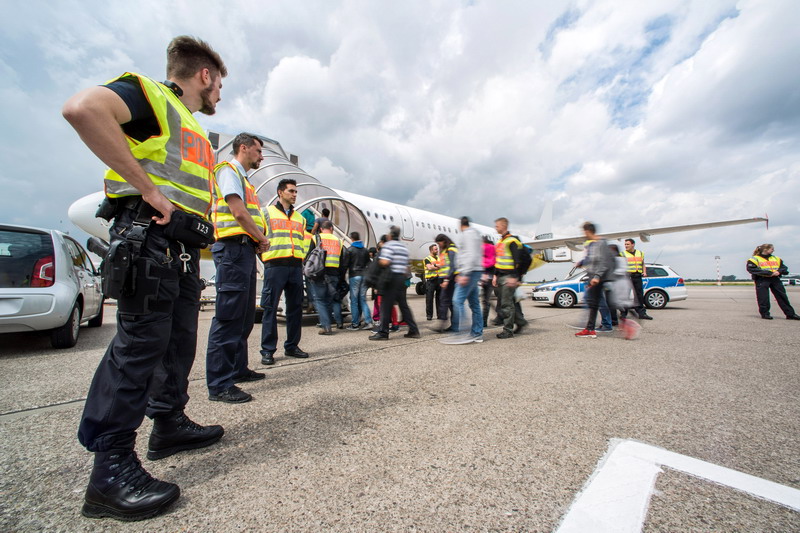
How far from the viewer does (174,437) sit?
1702 millimetres

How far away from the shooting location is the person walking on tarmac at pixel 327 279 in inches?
207

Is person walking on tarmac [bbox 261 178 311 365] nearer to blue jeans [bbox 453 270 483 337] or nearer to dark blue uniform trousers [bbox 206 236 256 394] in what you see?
dark blue uniform trousers [bbox 206 236 256 394]

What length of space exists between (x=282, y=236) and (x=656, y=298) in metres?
11.1

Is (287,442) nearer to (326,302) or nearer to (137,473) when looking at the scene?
(137,473)

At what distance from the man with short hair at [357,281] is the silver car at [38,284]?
3349mm

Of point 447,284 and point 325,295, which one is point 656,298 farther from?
point 325,295

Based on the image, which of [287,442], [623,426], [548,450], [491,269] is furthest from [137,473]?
[491,269]

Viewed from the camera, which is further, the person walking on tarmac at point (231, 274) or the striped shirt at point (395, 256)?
the striped shirt at point (395, 256)

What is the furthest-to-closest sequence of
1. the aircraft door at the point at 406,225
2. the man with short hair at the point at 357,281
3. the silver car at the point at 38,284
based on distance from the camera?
the aircraft door at the point at 406,225 < the man with short hair at the point at 357,281 < the silver car at the point at 38,284

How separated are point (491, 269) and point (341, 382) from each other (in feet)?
12.3

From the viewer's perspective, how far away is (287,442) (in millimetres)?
1789

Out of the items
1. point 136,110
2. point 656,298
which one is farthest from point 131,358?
point 656,298

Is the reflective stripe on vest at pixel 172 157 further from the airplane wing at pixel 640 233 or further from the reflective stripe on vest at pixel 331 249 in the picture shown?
the airplane wing at pixel 640 233

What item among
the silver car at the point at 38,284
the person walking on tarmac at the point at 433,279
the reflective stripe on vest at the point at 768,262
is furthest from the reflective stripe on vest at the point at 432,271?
the reflective stripe on vest at the point at 768,262
